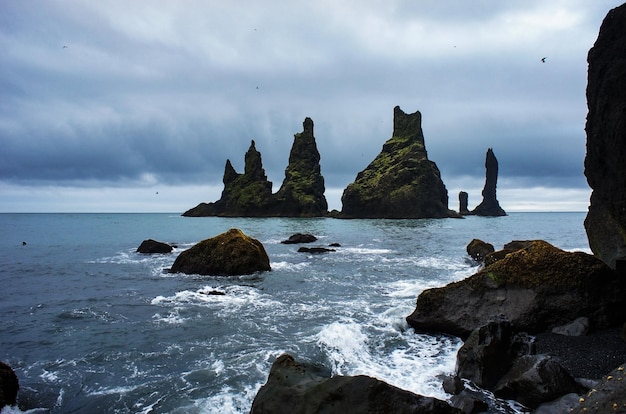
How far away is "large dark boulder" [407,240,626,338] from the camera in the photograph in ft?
35.1

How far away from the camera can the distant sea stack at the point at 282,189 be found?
14488cm

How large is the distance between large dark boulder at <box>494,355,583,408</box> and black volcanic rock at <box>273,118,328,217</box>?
133826 millimetres

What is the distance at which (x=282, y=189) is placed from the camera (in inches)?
5930

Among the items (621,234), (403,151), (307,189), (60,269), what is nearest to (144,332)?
(621,234)

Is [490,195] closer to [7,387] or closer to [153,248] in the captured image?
[153,248]

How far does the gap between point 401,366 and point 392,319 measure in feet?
12.8

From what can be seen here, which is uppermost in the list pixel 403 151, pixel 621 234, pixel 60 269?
pixel 403 151

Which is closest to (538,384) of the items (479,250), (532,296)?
(532,296)

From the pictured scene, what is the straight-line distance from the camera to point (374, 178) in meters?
144

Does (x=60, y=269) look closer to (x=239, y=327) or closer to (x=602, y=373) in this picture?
(x=239, y=327)

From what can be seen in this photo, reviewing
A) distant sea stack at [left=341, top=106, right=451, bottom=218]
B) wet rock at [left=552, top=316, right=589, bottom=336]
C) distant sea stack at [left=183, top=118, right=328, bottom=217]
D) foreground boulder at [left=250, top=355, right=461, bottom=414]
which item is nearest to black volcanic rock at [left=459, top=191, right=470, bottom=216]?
distant sea stack at [left=341, top=106, right=451, bottom=218]

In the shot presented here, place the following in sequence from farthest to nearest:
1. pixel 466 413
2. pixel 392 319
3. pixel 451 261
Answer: pixel 451 261
pixel 392 319
pixel 466 413

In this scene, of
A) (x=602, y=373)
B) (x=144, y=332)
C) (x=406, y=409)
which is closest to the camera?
(x=406, y=409)

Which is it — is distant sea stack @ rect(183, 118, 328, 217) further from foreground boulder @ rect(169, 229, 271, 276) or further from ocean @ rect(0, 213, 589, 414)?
ocean @ rect(0, 213, 589, 414)
